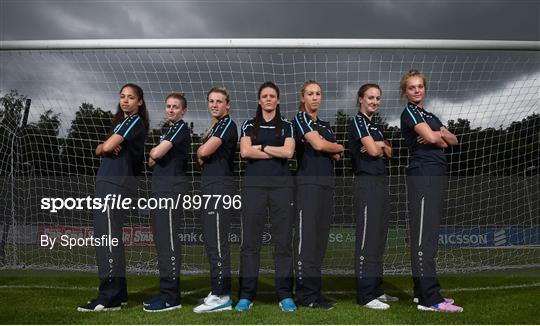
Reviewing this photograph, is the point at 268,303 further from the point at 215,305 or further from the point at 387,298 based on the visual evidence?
the point at 387,298

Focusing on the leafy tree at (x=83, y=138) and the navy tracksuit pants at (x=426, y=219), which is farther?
the leafy tree at (x=83, y=138)

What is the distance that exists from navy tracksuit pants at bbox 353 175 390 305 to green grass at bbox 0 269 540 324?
225 mm

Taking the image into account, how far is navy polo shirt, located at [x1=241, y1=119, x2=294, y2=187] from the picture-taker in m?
3.98

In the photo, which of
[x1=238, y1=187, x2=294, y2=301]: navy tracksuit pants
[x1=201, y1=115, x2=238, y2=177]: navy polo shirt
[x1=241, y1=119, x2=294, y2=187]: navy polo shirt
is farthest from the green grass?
[x1=201, y1=115, x2=238, y2=177]: navy polo shirt

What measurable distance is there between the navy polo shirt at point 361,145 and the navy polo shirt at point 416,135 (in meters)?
0.25

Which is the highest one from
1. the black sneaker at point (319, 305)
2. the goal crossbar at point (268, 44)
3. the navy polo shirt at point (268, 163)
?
the goal crossbar at point (268, 44)

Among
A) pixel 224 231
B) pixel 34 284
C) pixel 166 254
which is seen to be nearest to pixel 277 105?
pixel 224 231

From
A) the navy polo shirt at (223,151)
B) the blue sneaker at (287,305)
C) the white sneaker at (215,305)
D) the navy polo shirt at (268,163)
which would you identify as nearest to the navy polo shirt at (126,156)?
the navy polo shirt at (223,151)

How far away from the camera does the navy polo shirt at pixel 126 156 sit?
418 centimetres

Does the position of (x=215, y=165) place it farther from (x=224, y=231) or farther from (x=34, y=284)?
A: (x=34, y=284)

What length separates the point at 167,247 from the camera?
13.7ft

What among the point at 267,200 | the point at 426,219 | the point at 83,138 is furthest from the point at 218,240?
the point at 83,138

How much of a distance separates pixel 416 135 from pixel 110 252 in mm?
2813

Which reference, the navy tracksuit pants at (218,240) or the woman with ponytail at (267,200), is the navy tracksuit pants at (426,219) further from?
the navy tracksuit pants at (218,240)
